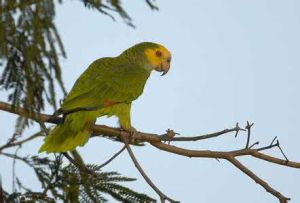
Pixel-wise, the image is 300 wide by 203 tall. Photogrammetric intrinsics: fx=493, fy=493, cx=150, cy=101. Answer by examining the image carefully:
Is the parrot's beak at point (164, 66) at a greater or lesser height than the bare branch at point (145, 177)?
greater

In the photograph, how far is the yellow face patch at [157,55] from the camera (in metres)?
6.27

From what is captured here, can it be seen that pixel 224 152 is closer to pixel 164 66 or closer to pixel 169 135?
pixel 169 135

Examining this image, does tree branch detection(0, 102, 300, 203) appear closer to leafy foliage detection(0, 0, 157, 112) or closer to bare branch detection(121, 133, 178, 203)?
bare branch detection(121, 133, 178, 203)

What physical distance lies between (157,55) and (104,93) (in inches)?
68.5

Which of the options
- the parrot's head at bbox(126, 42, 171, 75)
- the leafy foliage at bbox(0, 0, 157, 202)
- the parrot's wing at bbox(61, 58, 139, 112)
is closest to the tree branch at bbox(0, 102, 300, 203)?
the parrot's wing at bbox(61, 58, 139, 112)

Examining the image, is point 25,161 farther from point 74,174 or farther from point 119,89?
point 119,89

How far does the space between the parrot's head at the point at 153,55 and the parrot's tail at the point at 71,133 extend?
5.93 feet

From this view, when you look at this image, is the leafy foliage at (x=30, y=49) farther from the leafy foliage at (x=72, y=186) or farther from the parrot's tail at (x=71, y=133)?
the parrot's tail at (x=71, y=133)

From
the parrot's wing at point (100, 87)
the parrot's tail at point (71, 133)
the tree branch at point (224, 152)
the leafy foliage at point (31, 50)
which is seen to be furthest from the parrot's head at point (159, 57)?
the leafy foliage at point (31, 50)

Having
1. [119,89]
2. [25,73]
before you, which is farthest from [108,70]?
[25,73]

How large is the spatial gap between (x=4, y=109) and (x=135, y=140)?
51.8 inches

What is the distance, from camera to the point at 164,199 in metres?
3.07

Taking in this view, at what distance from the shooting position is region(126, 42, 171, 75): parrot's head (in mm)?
6173

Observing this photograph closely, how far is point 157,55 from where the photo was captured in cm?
640
